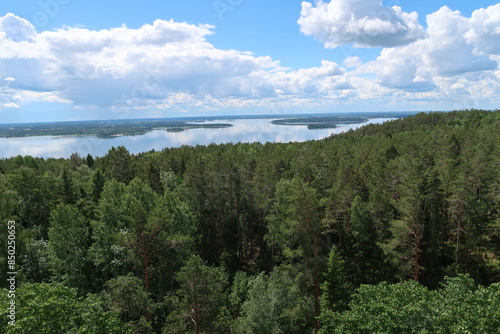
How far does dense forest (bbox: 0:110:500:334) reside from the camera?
13031 mm

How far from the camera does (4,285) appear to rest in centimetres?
2041

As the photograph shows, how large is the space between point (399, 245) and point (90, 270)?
26951mm

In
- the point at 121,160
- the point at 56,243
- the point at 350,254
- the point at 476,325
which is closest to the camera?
the point at 476,325

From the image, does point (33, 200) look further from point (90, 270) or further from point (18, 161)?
point (18, 161)

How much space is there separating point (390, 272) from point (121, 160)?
40.8m

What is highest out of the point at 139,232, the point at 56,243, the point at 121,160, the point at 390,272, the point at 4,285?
the point at 121,160

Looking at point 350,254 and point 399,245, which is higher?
point 399,245

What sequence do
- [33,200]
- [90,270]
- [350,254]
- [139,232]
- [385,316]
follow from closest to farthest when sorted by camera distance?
1. [385,316]
2. [139,232]
3. [90,270]
4. [350,254]
5. [33,200]

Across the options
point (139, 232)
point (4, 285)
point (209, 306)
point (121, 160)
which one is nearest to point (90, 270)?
point (4, 285)

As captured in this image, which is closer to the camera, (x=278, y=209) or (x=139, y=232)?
(x=139, y=232)

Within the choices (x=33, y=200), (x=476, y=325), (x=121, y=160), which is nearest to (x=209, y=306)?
(x=476, y=325)

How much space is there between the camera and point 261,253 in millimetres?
41812

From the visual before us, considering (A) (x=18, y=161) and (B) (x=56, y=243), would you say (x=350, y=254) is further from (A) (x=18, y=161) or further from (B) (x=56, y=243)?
(A) (x=18, y=161)

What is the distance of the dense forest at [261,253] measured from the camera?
513 inches
